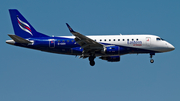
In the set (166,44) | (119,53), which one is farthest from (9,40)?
(166,44)

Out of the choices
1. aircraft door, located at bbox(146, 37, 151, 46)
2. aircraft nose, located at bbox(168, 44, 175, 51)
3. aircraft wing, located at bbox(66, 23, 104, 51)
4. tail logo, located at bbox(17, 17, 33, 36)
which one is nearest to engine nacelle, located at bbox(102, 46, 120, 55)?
aircraft wing, located at bbox(66, 23, 104, 51)

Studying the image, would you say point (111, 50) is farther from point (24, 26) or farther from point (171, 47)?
point (24, 26)

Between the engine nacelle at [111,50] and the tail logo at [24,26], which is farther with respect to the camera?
the tail logo at [24,26]

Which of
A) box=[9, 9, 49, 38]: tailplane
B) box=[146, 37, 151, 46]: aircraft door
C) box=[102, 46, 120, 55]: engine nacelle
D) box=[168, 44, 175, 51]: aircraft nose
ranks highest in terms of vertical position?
box=[9, 9, 49, 38]: tailplane

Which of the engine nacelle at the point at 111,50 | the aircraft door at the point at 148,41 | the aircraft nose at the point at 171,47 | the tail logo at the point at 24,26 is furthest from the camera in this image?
the tail logo at the point at 24,26

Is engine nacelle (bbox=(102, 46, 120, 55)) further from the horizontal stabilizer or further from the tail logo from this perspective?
the tail logo

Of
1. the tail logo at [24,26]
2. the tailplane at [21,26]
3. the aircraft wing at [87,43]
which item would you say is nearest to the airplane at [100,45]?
the aircraft wing at [87,43]

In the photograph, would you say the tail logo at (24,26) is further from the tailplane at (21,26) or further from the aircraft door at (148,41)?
the aircraft door at (148,41)

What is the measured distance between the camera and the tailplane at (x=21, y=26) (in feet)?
186

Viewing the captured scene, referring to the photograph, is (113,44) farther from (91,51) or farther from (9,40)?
(9,40)

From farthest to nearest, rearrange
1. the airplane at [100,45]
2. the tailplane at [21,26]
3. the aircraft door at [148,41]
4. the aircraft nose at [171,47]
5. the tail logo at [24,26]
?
the tail logo at [24,26]
the tailplane at [21,26]
the aircraft nose at [171,47]
the aircraft door at [148,41]
the airplane at [100,45]

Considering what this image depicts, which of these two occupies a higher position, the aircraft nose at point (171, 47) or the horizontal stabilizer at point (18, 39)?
the horizontal stabilizer at point (18, 39)

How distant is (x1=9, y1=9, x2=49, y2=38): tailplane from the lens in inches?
2229

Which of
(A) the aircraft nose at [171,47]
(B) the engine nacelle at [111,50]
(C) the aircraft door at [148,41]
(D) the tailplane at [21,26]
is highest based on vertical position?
(D) the tailplane at [21,26]
